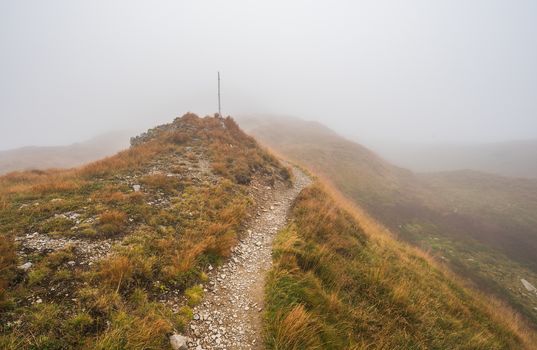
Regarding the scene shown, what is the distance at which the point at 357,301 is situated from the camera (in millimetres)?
7805

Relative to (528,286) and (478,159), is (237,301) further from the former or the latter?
(478,159)

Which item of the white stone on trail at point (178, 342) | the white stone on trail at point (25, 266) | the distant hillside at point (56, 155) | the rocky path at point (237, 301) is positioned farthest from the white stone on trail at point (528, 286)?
the distant hillside at point (56, 155)

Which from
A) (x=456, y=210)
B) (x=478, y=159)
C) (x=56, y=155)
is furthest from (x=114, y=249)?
(x=478, y=159)

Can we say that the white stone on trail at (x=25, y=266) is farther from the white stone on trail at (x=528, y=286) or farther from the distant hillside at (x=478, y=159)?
the distant hillside at (x=478, y=159)

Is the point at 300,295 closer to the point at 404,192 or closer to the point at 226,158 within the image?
the point at 226,158

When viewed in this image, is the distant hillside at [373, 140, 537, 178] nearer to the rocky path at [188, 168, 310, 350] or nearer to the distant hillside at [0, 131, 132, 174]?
the rocky path at [188, 168, 310, 350]

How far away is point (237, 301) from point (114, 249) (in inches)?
167

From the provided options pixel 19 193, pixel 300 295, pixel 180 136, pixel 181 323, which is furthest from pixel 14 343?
pixel 180 136

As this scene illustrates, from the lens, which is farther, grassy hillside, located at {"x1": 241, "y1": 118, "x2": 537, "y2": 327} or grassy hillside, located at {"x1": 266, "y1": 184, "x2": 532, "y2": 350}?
grassy hillside, located at {"x1": 241, "y1": 118, "x2": 537, "y2": 327}

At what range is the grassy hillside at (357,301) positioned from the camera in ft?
19.5

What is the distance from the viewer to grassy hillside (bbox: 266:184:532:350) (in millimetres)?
5930

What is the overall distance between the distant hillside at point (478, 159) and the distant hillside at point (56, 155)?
107 m

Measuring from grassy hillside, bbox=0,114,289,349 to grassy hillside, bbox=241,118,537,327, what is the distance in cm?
2021

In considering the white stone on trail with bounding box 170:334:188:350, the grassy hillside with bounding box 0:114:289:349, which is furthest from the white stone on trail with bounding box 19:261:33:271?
the white stone on trail with bounding box 170:334:188:350
